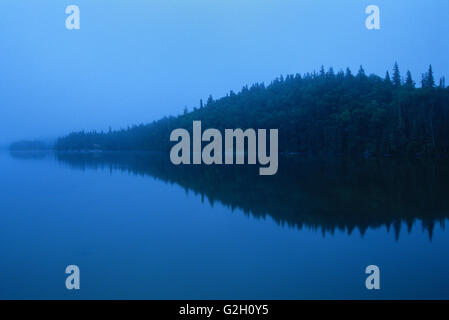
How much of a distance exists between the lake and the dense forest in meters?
25.4

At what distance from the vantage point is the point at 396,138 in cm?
3766

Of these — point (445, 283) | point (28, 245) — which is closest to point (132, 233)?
point (28, 245)

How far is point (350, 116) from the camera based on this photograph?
45.7 meters

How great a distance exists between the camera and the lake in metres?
5.70

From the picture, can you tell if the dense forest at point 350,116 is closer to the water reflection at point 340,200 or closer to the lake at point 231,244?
the water reflection at point 340,200

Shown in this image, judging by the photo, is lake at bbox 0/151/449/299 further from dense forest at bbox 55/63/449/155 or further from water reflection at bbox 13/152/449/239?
dense forest at bbox 55/63/449/155

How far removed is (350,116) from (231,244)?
4130 centimetres

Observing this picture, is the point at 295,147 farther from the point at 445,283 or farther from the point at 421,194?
the point at 445,283

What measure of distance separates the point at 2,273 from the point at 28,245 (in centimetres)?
165

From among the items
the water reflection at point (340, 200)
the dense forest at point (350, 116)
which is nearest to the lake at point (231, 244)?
the water reflection at point (340, 200)

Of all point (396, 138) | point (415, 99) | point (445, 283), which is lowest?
point (445, 283)

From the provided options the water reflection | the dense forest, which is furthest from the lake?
the dense forest

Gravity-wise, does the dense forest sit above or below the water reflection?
above

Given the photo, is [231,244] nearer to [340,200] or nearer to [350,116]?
[340,200]
